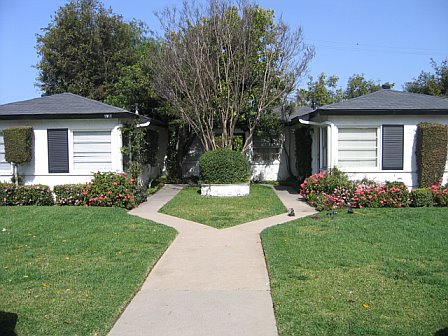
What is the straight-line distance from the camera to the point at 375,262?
260 inches

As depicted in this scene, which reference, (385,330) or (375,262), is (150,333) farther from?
(375,262)

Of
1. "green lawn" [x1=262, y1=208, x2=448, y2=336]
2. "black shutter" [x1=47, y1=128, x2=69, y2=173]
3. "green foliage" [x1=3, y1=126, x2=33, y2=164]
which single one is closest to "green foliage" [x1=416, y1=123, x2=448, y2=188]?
"green lawn" [x1=262, y1=208, x2=448, y2=336]

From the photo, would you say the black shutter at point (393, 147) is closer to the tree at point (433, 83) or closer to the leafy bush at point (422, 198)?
the leafy bush at point (422, 198)

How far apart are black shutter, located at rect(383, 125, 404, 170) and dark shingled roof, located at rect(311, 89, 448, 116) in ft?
2.05

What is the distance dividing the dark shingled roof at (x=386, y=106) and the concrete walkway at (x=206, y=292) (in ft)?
19.4

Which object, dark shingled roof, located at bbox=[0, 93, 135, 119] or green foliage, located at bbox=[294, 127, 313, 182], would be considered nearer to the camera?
dark shingled roof, located at bbox=[0, 93, 135, 119]

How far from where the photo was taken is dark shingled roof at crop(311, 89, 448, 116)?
1340cm

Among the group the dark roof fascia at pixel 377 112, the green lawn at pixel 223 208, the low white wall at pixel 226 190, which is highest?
the dark roof fascia at pixel 377 112

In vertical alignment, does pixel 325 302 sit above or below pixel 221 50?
below

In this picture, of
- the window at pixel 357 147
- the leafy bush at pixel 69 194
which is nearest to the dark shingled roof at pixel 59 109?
the leafy bush at pixel 69 194

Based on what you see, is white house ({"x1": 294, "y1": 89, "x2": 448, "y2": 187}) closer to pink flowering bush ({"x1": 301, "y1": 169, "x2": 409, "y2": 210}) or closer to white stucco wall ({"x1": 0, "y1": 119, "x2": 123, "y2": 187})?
pink flowering bush ({"x1": 301, "y1": 169, "x2": 409, "y2": 210})

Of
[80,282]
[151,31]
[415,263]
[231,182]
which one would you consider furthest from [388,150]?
[151,31]

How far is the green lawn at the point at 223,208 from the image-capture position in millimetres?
10797

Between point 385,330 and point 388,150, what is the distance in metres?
10.5
